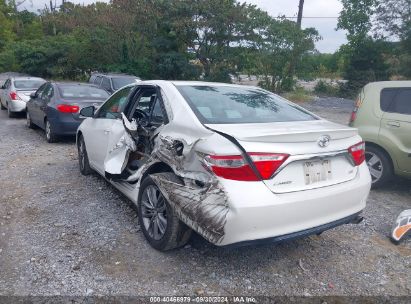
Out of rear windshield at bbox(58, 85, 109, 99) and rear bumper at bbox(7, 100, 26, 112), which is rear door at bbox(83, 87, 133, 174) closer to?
rear windshield at bbox(58, 85, 109, 99)

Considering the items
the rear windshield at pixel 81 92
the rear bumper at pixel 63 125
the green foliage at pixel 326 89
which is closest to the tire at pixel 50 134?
the rear bumper at pixel 63 125

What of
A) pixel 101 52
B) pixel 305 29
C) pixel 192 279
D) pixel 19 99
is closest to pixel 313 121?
pixel 192 279

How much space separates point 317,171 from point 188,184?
39.9 inches

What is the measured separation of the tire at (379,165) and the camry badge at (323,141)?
2807 mm

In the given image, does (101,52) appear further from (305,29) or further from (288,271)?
(288,271)

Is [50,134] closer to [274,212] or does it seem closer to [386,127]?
[386,127]

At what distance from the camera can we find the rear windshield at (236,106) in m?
3.43

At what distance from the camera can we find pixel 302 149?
9.59 ft

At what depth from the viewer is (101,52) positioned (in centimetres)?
2639

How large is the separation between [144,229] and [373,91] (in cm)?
397

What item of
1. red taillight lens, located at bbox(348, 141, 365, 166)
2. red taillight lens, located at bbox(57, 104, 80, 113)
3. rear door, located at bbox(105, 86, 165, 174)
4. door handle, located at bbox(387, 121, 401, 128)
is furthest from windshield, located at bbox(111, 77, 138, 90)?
red taillight lens, located at bbox(348, 141, 365, 166)

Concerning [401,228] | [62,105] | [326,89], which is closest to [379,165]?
[401,228]

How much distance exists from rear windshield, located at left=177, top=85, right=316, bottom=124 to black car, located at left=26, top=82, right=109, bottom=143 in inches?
200

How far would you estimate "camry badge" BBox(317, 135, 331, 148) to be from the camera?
9.99 feet
